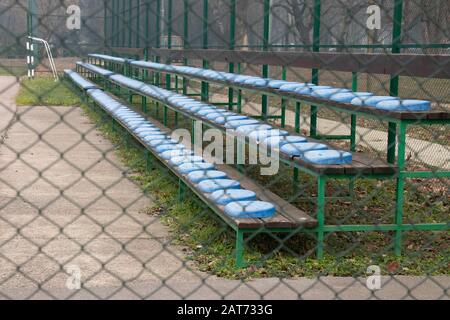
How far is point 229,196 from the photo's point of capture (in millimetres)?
4844

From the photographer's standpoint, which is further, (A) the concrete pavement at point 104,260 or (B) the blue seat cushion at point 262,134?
(B) the blue seat cushion at point 262,134

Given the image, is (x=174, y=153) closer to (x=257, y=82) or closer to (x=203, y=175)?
(x=203, y=175)

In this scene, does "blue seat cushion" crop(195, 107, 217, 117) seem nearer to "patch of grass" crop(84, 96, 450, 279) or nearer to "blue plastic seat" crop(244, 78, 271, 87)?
"blue plastic seat" crop(244, 78, 271, 87)

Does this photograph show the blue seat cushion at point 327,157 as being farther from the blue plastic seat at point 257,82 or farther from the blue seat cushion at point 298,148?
the blue plastic seat at point 257,82

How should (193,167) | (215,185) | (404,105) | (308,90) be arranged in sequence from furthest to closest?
(308,90) → (193,167) → (215,185) → (404,105)

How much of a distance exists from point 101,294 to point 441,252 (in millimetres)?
2340

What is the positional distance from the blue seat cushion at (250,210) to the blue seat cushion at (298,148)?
0.56 metres


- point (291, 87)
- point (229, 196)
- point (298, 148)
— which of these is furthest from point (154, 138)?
point (229, 196)

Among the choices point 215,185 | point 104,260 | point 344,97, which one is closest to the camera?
point 104,260

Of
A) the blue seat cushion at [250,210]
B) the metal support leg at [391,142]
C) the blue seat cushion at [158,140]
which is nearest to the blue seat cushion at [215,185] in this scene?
the blue seat cushion at [250,210]

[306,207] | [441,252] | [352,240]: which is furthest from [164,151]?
[441,252]

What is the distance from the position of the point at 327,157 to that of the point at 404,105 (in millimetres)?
589

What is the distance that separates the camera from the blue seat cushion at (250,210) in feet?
14.5

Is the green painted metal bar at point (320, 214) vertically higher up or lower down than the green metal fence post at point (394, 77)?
lower down
